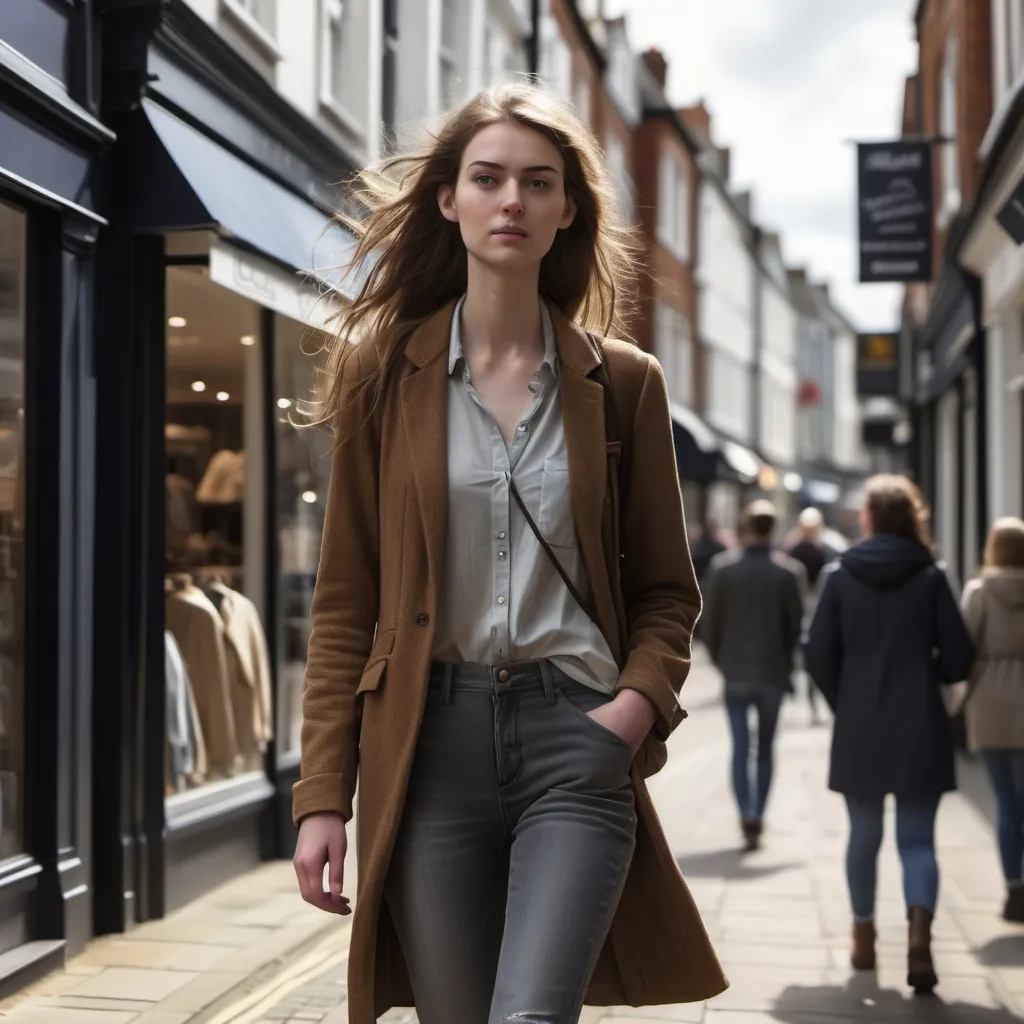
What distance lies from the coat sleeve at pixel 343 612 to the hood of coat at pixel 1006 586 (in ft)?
16.4

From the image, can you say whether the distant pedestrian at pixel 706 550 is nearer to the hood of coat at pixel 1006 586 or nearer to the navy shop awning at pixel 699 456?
→ the navy shop awning at pixel 699 456

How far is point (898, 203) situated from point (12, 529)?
10372 mm

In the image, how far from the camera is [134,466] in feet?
21.9

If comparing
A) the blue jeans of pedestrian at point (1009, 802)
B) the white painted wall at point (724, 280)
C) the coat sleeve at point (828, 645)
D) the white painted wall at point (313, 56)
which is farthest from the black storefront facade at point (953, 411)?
the white painted wall at point (724, 280)

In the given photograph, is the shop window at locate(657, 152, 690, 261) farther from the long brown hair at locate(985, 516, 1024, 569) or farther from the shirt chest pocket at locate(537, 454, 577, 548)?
the shirt chest pocket at locate(537, 454, 577, 548)

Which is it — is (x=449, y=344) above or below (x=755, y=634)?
above

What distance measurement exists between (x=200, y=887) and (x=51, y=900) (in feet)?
4.46

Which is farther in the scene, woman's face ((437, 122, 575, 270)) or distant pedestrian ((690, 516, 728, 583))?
distant pedestrian ((690, 516, 728, 583))

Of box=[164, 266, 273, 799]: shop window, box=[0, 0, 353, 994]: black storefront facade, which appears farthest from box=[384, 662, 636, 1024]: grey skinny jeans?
box=[164, 266, 273, 799]: shop window

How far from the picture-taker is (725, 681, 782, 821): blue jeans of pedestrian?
912 centimetres

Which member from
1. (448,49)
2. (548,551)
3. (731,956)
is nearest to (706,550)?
(448,49)

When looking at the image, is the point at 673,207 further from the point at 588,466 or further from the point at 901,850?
the point at 588,466

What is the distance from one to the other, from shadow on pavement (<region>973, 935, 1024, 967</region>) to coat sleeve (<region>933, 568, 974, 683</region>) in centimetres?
104

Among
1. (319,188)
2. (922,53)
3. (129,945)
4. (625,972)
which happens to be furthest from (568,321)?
(922,53)
